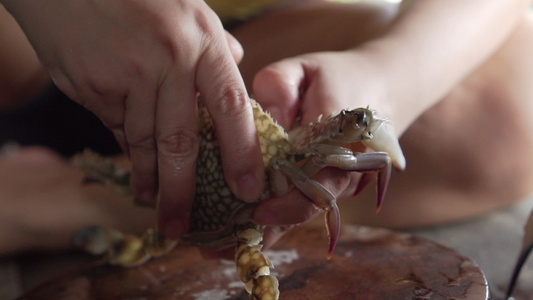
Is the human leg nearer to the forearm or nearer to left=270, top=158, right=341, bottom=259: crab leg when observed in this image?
the forearm

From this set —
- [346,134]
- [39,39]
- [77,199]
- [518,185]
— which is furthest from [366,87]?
[77,199]

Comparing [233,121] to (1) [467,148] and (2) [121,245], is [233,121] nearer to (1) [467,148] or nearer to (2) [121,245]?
(2) [121,245]

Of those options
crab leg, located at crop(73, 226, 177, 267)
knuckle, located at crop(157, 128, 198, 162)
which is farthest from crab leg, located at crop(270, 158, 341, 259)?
crab leg, located at crop(73, 226, 177, 267)

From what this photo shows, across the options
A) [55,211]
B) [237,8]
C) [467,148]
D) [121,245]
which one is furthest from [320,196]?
[237,8]

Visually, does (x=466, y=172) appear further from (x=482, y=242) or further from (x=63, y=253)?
(x=63, y=253)

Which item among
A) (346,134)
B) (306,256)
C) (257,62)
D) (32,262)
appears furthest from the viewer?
(257,62)

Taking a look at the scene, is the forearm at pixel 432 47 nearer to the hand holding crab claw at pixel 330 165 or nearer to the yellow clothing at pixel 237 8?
the hand holding crab claw at pixel 330 165

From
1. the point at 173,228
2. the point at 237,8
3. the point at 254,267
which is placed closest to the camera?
the point at 254,267
